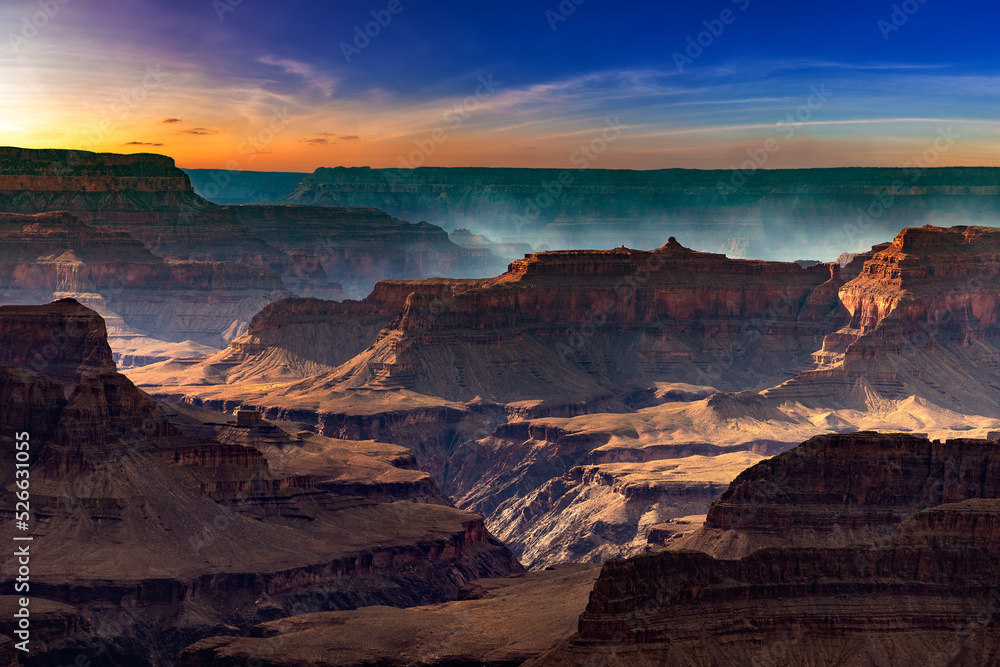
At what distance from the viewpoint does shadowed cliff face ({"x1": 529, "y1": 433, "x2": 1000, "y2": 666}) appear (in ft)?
279

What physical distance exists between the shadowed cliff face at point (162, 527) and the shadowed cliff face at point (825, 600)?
38327 millimetres

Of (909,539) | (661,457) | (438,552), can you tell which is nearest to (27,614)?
(438,552)

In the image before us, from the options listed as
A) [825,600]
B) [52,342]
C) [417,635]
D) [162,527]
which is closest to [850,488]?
[825,600]

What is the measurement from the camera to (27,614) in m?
107

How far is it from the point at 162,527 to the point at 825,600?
52.8 meters

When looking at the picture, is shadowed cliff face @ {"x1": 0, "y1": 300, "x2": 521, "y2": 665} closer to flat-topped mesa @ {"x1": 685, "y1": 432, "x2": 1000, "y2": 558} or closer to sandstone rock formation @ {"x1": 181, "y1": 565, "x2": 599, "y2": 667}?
sandstone rock formation @ {"x1": 181, "y1": 565, "x2": 599, "y2": 667}

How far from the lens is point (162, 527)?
126250 mm

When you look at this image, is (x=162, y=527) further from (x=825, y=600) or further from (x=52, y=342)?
(x=825, y=600)

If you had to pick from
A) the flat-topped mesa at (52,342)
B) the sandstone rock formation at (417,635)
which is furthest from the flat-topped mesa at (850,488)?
the flat-topped mesa at (52,342)

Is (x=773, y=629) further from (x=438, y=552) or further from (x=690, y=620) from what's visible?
(x=438, y=552)

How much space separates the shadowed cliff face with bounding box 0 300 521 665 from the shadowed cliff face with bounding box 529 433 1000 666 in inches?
1509

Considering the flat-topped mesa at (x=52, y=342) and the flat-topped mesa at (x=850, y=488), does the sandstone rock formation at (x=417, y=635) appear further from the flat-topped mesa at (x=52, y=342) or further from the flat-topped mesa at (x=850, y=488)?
the flat-topped mesa at (x=52, y=342)

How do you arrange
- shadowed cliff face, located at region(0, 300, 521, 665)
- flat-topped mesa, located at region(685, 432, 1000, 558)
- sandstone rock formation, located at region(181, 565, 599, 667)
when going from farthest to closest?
shadowed cliff face, located at region(0, 300, 521, 665), flat-topped mesa, located at region(685, 432, 1000, 558), sandstone rock formation, located at region(181, 565, 599, 667)

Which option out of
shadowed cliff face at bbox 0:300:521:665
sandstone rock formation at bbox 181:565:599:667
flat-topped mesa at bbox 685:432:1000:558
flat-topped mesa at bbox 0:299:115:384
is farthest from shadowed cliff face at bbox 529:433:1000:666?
flat-topped mesa at bbox 0:299:115:384
